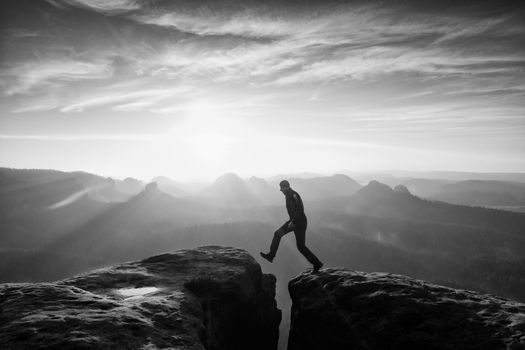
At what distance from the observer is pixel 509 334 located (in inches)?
350

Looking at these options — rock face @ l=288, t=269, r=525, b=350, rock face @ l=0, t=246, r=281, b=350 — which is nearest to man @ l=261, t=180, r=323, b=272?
rock face @ l=288, t=269, r=525, b=350

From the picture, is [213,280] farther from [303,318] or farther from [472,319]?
[472,319]

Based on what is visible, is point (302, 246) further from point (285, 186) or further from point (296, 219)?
point (285, 186)

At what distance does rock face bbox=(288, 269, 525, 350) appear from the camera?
947 cm

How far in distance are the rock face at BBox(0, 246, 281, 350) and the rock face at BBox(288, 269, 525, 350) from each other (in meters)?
2.82

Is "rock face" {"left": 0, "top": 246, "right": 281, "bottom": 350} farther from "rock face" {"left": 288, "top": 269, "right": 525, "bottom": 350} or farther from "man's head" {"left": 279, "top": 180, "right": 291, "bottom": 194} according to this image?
"man's head" {"left": 279, "top": 180, "right": 291, "bottom": 194}

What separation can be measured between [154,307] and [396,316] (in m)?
8.57

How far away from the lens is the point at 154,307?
34.0 ft

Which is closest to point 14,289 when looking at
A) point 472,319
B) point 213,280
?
point 213,280

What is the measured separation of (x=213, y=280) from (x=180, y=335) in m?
4.89

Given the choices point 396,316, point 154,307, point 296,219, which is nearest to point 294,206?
point 296,219

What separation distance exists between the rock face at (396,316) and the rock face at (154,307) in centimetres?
282

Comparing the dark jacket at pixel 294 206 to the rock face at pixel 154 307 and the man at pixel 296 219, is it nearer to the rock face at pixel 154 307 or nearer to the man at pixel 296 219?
the man at pixel 296 219

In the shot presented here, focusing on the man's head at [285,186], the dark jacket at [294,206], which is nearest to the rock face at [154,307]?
the dark jacket at [294,206]
